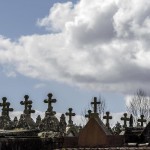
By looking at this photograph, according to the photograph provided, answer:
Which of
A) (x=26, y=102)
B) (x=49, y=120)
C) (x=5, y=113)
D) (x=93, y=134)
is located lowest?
(x=93, y=134)

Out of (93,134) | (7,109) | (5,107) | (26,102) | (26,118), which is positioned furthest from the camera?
(5,107)

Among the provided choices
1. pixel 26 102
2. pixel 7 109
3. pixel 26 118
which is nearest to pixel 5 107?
pixel 7 109

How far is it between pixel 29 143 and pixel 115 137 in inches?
104

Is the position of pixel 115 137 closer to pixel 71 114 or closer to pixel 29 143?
pixel 29 143

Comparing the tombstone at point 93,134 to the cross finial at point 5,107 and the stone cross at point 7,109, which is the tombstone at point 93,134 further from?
the cross finial at point 5,107

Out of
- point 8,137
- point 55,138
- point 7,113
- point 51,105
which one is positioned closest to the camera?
point 8,137

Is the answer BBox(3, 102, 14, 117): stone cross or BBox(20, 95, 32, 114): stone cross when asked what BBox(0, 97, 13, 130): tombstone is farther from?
BBox(20, 95, 32, 114): stone cross

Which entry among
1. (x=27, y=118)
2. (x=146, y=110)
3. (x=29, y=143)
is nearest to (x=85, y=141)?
(x=29, y=143)

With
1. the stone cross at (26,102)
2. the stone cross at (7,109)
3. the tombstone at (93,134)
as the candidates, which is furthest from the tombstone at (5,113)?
the tombstone at (93,134)

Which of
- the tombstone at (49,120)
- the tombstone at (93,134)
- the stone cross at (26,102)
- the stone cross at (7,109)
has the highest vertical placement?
the stone cross at (26,102)

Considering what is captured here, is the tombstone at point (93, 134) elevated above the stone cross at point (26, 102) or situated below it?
below

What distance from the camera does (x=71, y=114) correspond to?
3225 centimetres

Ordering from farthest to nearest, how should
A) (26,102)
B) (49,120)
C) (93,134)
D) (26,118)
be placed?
(26,102)
(26,118)
(49,120)
(93,134)

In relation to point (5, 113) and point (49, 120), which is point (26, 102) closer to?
point (5, 113)
